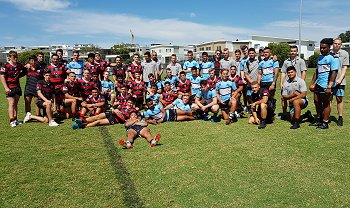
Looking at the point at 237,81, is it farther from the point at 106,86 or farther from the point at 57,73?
the point at 57,73

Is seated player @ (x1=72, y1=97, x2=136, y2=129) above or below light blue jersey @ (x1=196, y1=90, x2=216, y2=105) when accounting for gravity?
below

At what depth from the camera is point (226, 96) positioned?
26.3ft

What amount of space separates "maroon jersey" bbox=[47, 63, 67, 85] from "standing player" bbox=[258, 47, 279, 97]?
544 centimetres

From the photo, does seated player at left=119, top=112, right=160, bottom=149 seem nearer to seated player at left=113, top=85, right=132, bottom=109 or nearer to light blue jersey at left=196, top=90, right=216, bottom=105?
seated player at left=113, top=85, right=132, bottom=109

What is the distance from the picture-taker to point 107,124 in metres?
7.61

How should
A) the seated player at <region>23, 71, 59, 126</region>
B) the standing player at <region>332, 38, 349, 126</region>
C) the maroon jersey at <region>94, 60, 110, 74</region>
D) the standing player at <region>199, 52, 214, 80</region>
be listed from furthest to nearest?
1. the standing player at <region>199, 52, 214, 80</region>
2. the maroon jersey at <region>94, 60, 110, 74</region>
3. the seated player at <region>23, 71, 59, 126</region>
4. the standing player at <region>332, 38, 349, 126</region>

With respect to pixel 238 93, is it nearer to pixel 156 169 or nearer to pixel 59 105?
pixel 156 169

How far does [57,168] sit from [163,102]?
4303mm

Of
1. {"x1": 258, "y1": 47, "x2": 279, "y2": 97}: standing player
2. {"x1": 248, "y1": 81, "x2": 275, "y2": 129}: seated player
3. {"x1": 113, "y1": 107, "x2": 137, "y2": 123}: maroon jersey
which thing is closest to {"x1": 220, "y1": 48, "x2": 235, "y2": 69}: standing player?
{"x1": 258, "y1": 47, "x2": 279, "y2": 97}: standing player

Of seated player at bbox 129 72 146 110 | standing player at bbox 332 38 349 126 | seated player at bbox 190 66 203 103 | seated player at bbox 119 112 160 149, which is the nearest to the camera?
seated player at bbox 119 112 160 149

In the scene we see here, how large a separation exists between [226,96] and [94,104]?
11.8ft

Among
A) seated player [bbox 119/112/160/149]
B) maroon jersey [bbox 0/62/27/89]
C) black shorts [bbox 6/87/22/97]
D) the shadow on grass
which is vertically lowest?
the shadow on grass

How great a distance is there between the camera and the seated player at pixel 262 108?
22.7 ft

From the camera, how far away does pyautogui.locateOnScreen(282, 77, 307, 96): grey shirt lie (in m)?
6.98
